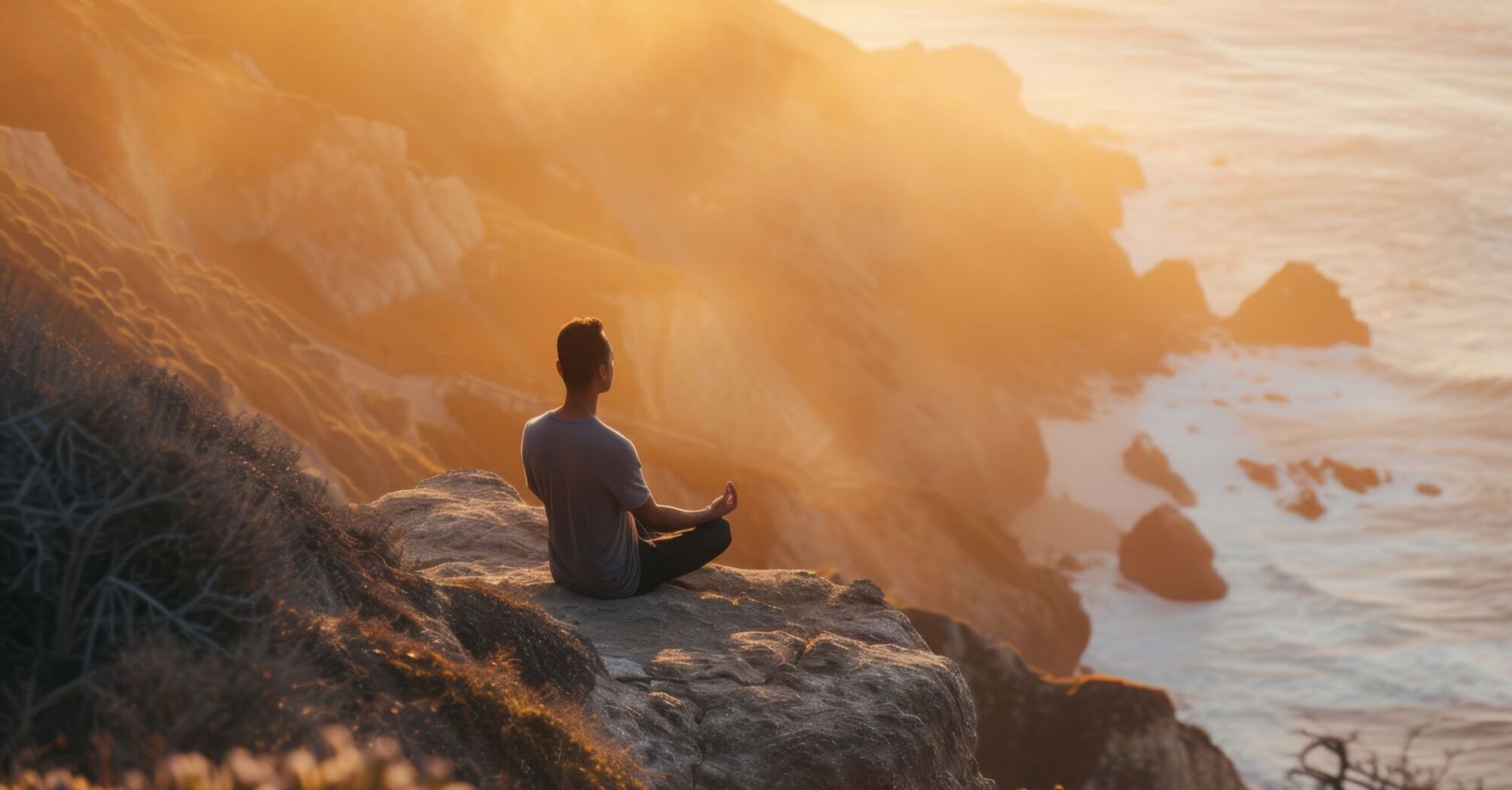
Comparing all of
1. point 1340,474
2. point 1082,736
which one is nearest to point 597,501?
point 1082,736

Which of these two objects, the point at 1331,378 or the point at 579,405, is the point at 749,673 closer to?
the point at 579,405

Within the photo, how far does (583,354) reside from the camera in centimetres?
579

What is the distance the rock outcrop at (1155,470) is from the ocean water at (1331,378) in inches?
28.7

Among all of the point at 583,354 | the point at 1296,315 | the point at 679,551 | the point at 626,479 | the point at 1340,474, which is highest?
the point at 1296,315

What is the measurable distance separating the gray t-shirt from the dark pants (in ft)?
0.22

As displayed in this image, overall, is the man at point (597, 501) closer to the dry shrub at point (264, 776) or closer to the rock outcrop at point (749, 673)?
the rock outcrop at point (749, 673)

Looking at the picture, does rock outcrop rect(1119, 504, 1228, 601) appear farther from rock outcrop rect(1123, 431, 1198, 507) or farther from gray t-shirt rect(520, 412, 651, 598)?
gray t-shirt rect(520, 412, 651, 598)

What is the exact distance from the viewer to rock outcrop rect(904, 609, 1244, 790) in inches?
619

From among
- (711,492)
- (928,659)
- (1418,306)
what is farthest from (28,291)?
(1418,306)

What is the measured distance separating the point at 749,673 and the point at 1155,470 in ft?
147

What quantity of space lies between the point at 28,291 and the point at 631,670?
297 cm

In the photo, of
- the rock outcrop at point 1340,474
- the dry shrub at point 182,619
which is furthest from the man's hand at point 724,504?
the rock outcrop at point 1340,474

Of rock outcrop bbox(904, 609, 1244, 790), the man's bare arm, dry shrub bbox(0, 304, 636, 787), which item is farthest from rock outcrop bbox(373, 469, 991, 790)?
rock outcrop bbox(904, 609, 1244, 790)

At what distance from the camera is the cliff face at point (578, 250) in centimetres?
2202
